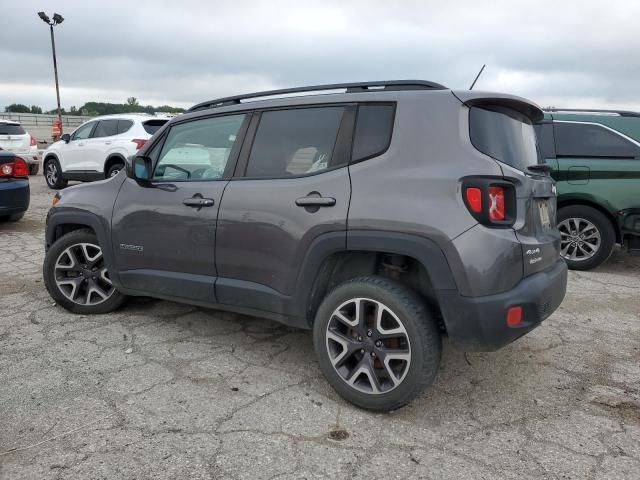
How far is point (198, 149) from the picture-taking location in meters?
3.77

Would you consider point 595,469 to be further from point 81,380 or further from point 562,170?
point 562,170

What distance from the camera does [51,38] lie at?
24.5m

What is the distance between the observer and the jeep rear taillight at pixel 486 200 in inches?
101

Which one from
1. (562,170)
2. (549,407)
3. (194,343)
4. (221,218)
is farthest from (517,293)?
(562,170)

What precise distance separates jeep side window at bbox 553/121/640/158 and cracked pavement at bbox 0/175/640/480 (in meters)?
2.50

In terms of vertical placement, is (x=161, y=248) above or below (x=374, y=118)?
below

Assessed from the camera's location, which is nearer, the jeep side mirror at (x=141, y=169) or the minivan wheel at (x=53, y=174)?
the jeep side mirror at (x=141, y=169)

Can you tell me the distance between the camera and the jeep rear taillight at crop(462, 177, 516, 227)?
2555mm

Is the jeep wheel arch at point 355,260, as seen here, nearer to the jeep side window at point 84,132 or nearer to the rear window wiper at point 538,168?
the rear window wiper at point 538,168

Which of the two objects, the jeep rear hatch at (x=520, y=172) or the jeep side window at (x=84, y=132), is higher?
the jeep side window at (x=84, y=132)

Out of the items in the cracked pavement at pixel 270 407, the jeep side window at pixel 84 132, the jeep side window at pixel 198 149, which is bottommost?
the cracked pavement at pixel 270 407

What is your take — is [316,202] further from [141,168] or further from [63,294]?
[63,294]

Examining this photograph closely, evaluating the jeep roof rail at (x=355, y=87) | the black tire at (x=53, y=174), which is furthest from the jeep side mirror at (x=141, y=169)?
the black tire at (x=53, y=174)

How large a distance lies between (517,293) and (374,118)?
1194 millimetres
